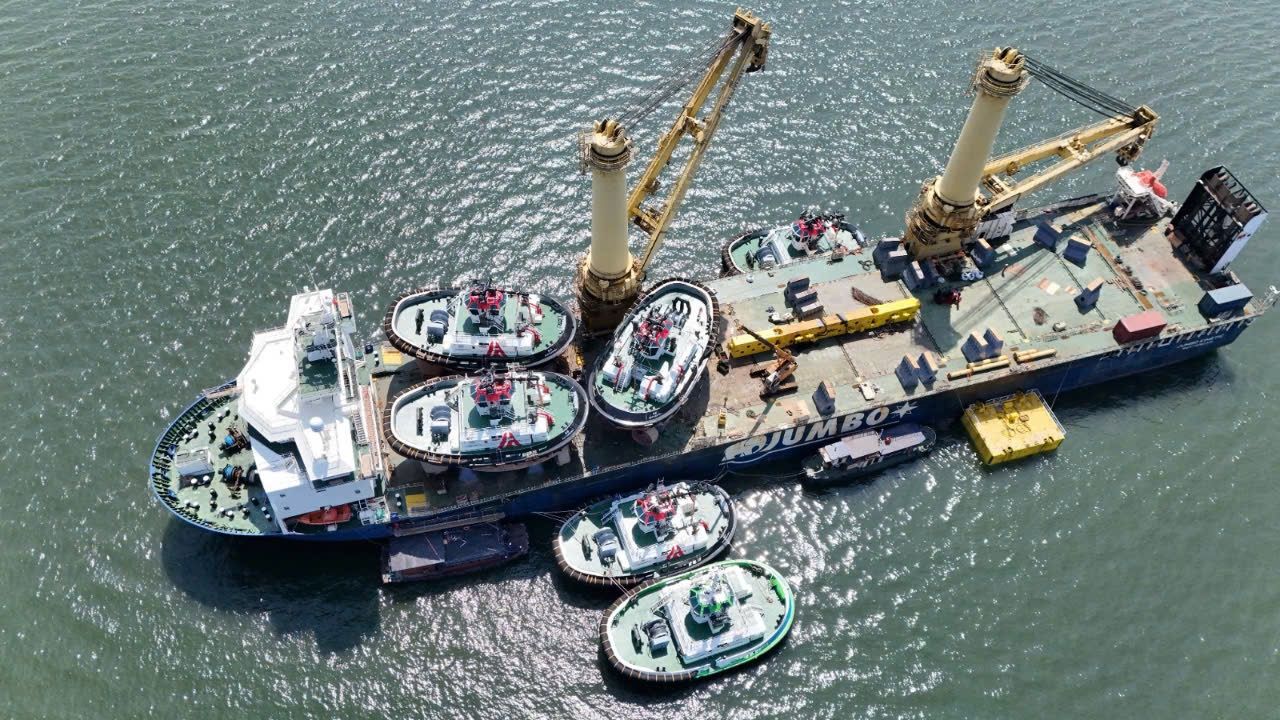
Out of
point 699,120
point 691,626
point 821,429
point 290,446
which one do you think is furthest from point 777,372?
point 290,446

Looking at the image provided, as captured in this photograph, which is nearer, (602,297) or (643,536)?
(643,536)

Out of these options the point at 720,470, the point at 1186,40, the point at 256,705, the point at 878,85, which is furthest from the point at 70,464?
the point at 1186,40

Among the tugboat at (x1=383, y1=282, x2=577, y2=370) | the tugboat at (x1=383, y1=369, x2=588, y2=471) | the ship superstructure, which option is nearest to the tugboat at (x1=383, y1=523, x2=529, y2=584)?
the ship superstructure

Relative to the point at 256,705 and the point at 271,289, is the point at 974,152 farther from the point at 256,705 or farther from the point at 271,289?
the point at 256,705

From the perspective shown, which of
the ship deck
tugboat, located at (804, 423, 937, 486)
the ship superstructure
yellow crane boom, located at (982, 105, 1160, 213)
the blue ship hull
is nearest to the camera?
the ship superstructure

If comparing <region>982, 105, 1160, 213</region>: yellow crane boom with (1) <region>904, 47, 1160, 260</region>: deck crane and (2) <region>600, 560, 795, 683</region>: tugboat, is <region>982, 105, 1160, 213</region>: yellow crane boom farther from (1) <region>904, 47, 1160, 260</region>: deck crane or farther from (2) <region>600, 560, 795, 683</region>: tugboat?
(2) <region>600, 560, 795, 683</region>: tugboat

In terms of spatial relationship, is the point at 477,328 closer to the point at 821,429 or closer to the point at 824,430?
the point at 821,429

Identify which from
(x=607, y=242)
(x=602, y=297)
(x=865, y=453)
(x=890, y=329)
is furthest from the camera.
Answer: (x=890, y=329)
